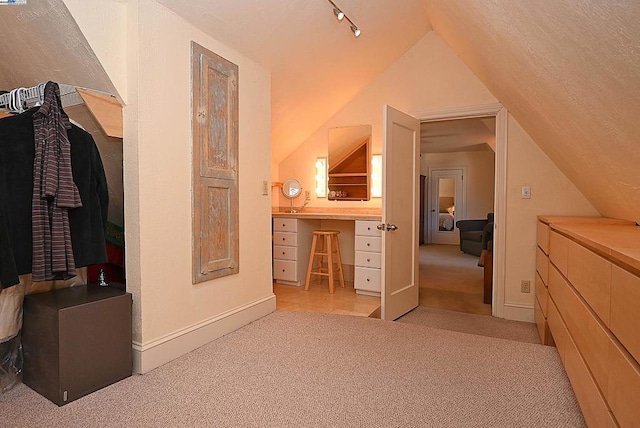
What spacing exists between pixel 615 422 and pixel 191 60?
267cm

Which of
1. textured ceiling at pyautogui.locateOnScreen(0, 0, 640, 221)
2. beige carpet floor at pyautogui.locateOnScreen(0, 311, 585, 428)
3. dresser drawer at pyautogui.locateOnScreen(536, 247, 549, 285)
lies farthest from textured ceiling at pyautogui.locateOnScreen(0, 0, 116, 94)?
dresser drawer at pyautogui.locateOnScreen(536, 247, 549, 285)

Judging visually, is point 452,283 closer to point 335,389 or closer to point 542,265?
point 542,265

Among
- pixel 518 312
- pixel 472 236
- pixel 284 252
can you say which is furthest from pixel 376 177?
pixel 472 236

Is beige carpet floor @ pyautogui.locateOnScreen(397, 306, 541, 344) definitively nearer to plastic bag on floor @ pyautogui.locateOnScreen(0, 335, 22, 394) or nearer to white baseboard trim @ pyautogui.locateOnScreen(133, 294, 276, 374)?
white baseboard trim @ pyautogui.locateOnScreen(133, 294, 276, 374)

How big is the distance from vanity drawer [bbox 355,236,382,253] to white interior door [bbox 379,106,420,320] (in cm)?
37

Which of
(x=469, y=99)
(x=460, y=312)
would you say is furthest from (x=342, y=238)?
(x=469, y=99)

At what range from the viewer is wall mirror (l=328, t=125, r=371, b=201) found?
14.4 feet

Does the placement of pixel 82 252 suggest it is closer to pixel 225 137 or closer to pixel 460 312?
pixel 225 137

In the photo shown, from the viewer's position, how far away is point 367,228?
3895 millimetres

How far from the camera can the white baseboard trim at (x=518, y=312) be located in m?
3.35

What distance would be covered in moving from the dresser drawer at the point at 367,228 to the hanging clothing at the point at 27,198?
238 cm

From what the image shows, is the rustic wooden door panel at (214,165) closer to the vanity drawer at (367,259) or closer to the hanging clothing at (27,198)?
the hanging clothing at (27,198)

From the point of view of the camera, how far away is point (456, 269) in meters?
5.81

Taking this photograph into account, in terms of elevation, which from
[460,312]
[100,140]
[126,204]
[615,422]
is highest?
[100,140]
